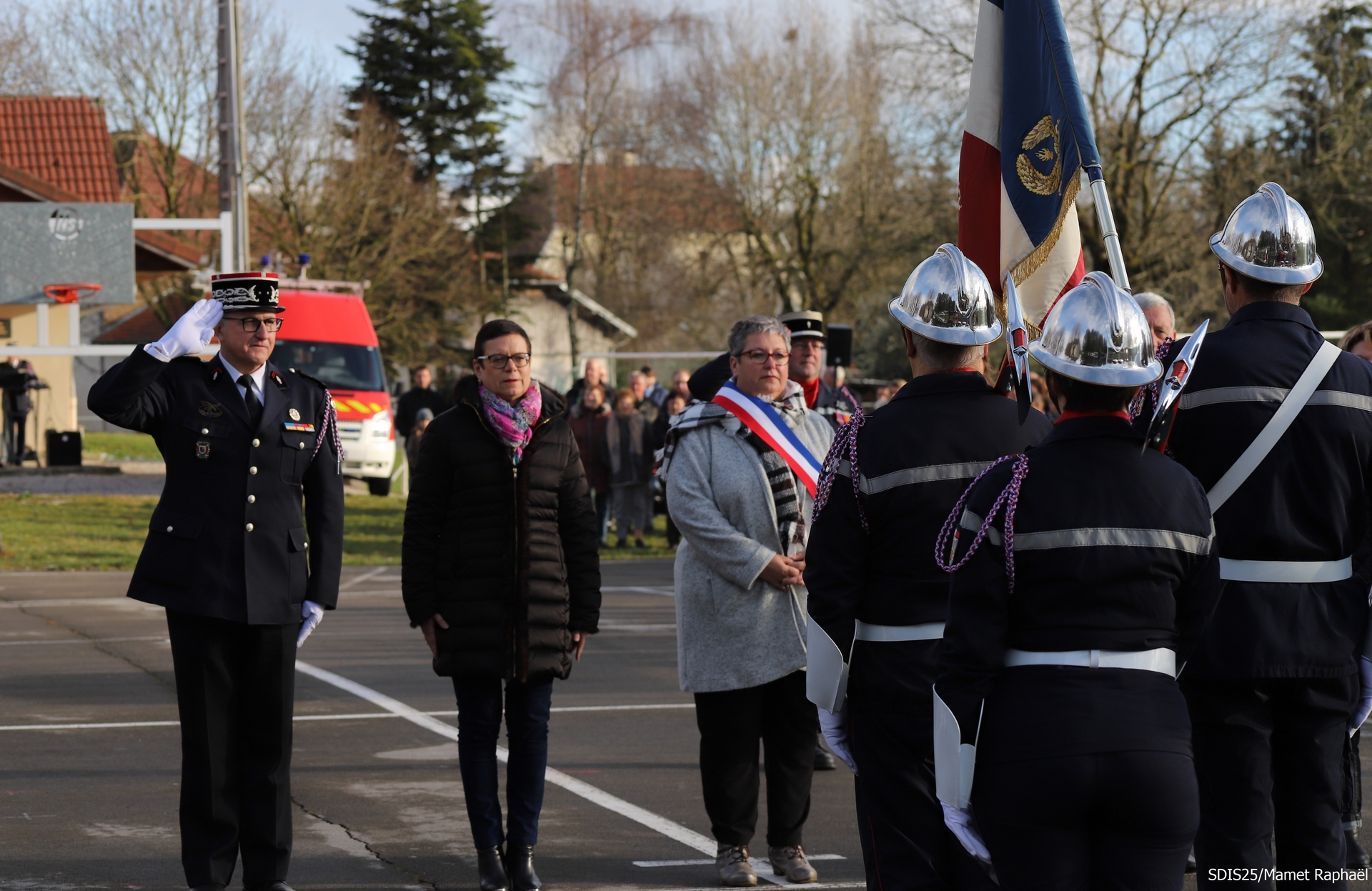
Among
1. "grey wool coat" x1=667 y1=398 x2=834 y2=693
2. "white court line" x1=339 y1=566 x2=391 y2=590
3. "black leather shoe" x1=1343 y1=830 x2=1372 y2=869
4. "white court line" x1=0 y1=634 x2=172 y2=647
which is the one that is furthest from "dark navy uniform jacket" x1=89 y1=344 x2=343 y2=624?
"white court line" x1=339 y1=566 x2=391 y2=590

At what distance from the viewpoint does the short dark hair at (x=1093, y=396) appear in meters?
3.45

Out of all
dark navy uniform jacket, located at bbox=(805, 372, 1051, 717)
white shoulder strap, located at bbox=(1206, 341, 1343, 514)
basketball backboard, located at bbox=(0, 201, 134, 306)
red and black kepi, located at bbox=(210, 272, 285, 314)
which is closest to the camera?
dark navy uniform jacket, located at bbox=(805, 372, 1051, 717)

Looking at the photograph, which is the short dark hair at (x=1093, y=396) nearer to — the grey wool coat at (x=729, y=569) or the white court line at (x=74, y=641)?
the grey wool coat at (x=729, y=569)

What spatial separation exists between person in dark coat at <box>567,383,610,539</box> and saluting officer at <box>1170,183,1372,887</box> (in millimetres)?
15419

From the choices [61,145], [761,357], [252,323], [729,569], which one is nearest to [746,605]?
[729,569]

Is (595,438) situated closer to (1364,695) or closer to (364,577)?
(364,577)

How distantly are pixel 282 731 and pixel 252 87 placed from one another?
40412mm

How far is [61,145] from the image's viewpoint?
3884cm

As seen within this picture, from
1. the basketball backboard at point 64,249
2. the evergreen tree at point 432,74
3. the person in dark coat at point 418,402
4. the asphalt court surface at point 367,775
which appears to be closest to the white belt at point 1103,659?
the asphalt court surface at point 367,775

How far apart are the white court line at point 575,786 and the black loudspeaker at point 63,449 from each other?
20447 millimetres

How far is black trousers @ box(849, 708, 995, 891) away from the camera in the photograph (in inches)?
164

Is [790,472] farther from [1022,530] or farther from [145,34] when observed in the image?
[145,34]

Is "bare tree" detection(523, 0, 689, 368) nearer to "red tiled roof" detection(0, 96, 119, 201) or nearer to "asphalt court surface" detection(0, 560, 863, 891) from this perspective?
"red tiled roof" detection(0, 96, 119, 201)

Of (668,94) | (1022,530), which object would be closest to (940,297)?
(1022,530)
